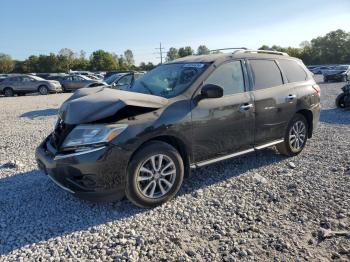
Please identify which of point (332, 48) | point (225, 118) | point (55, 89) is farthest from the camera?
point (332, 48)

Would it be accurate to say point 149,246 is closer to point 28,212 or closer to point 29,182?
point 28,212

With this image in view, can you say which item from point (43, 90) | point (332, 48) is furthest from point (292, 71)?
point (332, 48)

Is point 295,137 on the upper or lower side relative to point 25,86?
lower

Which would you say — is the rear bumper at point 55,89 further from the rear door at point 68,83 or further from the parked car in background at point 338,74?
the parked car in background at point 338,74

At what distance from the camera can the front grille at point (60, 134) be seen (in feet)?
12.6

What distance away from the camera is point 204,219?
12.2ft

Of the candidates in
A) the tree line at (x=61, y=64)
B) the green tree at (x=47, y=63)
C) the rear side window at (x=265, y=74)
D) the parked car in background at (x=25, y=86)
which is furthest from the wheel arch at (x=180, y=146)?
the green tree at (x=47, y=63)

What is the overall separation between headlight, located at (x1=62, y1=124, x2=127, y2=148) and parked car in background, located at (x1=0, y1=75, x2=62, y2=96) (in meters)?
23.3

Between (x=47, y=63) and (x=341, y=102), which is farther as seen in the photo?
(x=47, y=63)

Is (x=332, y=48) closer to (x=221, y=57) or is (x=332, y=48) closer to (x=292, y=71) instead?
(x=292, y=71)

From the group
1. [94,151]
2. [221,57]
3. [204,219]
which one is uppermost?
[221,57]

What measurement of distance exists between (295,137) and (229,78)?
192 cm

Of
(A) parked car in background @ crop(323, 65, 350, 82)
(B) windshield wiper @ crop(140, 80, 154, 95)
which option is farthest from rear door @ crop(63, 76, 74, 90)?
(B) windshield wiper @ crop(140, 80, 154, 95)

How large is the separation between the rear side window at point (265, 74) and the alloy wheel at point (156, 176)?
6.49 feet
